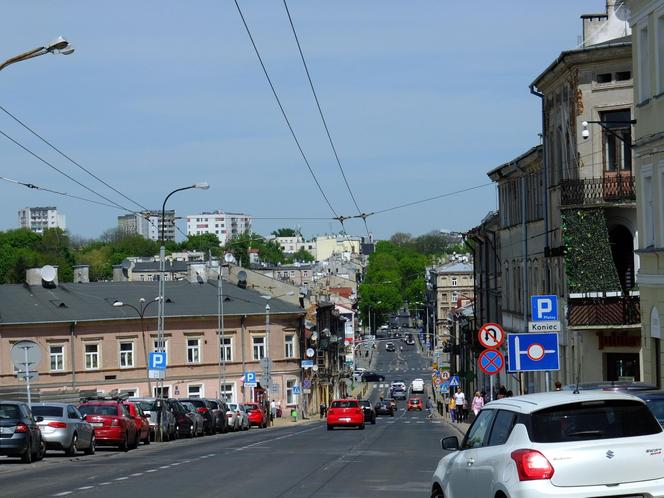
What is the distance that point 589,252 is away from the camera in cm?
4234

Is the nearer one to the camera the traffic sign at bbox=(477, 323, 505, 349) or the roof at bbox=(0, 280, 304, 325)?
the traffic sign at bbox=(477, 323, 505, 349)

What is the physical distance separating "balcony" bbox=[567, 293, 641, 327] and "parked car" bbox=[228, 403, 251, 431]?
62.4ft

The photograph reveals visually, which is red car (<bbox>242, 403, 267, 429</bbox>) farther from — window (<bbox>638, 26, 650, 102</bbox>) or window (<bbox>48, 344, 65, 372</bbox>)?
window (<bbox>638, 26, 650, 102</bbox>)

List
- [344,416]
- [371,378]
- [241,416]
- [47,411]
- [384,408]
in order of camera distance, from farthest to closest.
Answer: [371,378] < [384,408] < [241,416] < [344,416] < [47,411]

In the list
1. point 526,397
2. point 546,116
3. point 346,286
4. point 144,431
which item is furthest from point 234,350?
point 346,286

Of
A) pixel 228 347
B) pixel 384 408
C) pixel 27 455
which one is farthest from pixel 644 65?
pixel 384 408

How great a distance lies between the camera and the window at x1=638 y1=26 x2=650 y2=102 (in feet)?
95.0

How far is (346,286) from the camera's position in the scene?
183 m

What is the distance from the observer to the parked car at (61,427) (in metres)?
29.6

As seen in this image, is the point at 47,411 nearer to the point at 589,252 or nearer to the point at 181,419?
the point at 181,419

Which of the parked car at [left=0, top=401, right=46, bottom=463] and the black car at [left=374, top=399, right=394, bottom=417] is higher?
the parked car at [left=0, top=401, right=46, bottom=463]

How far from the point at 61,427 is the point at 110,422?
172 inches

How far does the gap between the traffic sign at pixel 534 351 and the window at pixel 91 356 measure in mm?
47198

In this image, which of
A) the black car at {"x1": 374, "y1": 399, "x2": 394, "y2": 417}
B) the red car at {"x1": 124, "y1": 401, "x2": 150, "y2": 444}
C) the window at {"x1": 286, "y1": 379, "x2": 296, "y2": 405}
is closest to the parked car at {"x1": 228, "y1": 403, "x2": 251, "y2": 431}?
the red car at {"x1": 124, "y1": 401, "x2": 150, "y2": 444}
